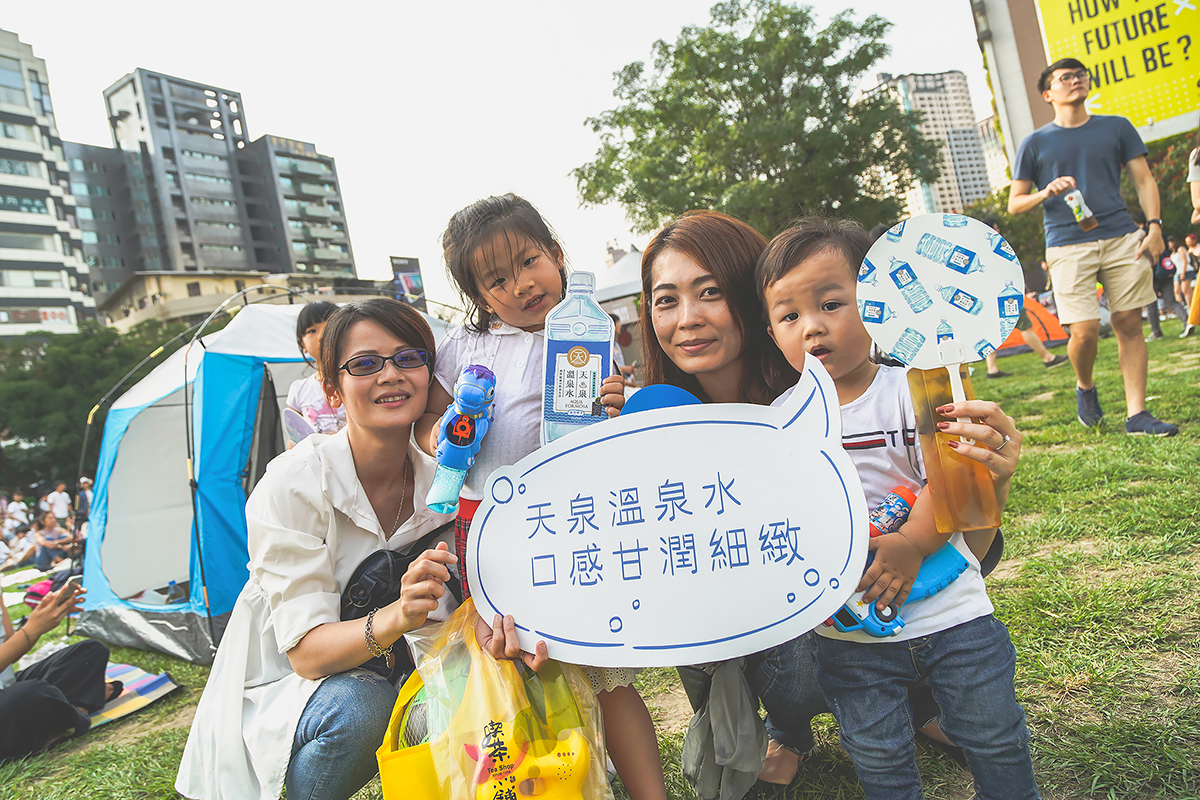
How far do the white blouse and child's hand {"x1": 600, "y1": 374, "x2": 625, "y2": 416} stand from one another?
0.54 metres

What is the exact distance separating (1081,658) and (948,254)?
1.23 metres

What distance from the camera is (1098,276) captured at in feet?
10.7

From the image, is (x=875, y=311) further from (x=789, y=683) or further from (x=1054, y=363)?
(x=1054, y=363)

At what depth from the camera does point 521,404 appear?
154 centimetres

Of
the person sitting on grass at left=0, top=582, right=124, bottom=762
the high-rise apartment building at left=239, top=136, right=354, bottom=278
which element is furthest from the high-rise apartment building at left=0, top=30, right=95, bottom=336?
the person sitting on grass at left=0, top=582, right=124, bottom=762

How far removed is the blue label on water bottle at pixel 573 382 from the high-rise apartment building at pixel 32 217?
45.2 meters

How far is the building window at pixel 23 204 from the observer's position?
3519cm

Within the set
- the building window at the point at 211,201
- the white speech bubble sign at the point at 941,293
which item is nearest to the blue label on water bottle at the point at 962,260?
the white speech bubble sign at the point at 941,293

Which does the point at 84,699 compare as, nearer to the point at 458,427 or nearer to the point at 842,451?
the point at 458,427

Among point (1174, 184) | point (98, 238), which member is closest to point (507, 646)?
point (1174, 184)

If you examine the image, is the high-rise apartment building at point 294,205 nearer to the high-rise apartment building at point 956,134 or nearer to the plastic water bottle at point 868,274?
the high-rise apartment building at point 956,134

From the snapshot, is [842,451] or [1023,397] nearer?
[842,451]

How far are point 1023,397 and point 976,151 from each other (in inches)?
2195

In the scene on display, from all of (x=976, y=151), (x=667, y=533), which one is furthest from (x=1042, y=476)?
(x=976, y=151)
